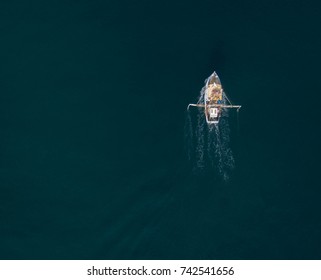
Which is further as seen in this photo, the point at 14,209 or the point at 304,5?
the point at 304,5

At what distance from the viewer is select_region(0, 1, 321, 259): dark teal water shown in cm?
17175

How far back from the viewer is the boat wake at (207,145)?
175 m

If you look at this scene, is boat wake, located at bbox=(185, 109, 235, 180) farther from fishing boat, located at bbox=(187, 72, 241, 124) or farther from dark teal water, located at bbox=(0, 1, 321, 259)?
→ dark teal water, located at bbox=(0, 1, 321, 259)

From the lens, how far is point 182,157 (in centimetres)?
17550

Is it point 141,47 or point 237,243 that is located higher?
point 141,47

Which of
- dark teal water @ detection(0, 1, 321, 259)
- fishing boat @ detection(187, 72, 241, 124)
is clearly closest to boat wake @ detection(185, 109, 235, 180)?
fishing boat @ detection(187, 72, 241, 124)

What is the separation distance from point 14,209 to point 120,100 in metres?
35.0

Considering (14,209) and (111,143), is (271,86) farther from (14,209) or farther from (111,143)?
(14,209)

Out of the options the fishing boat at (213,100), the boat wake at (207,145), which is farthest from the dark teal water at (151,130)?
the fishing boat at (213,100)

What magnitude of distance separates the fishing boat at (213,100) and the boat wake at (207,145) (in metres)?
1.38

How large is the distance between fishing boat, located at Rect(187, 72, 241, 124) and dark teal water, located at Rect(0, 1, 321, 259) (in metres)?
2.31

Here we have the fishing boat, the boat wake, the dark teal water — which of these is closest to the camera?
the dark teal water

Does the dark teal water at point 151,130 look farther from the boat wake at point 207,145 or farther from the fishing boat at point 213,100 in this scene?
the fishing boat at point 213,100
